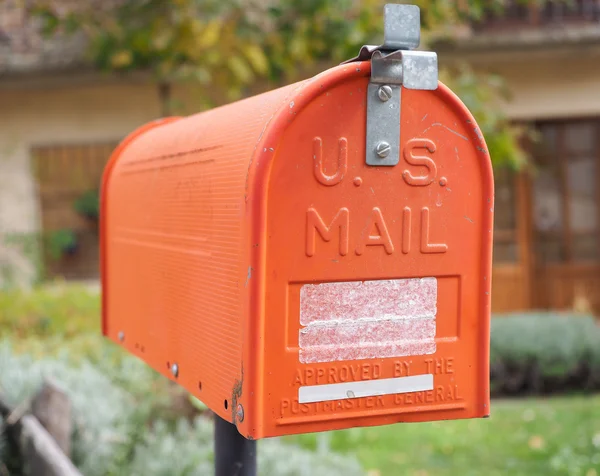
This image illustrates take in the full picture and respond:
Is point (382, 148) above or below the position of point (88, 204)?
above

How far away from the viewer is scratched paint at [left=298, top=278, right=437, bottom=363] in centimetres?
123

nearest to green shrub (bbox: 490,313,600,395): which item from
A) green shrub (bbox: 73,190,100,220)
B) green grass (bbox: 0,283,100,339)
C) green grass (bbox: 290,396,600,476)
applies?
green grass (bbox: 290,396,600,476)

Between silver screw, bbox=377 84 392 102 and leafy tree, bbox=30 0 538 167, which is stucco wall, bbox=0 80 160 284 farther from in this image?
silver screw, bbox=377 84 392 102

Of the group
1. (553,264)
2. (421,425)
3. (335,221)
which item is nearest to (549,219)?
(553,264)

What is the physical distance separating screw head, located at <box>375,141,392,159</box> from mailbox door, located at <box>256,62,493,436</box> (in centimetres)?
2

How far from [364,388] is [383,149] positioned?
1.28 feet

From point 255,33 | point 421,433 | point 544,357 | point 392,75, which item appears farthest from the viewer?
point 544,357

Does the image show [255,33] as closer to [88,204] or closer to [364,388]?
[364,388]

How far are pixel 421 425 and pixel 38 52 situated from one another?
5132mm

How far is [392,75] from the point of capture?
3.95 feet

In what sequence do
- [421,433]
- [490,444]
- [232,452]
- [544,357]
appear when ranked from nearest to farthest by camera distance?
[232,452] → [490,444] → [421,433] → [544,357]

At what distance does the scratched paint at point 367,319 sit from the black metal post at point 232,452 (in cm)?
48

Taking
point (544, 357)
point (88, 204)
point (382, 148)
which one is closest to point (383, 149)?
point (382, 148)

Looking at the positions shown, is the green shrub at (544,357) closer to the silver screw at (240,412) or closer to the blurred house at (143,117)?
the blurred house at (143,117)
